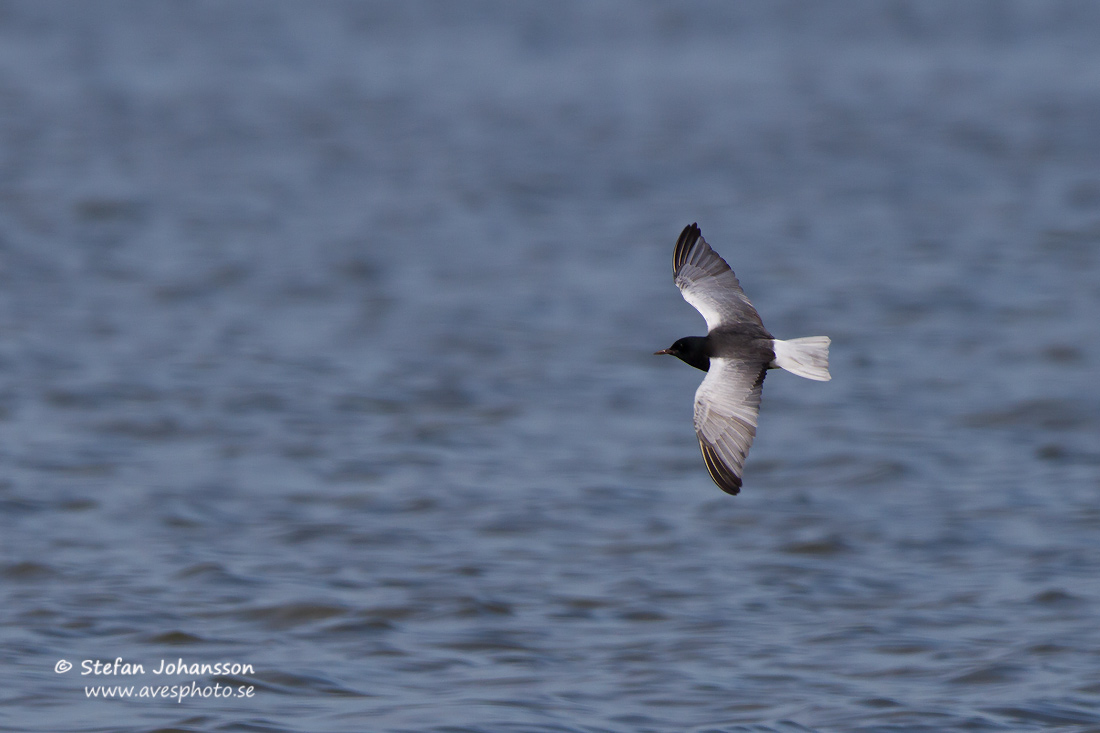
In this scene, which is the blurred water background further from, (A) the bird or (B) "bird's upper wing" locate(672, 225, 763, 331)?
(B) "bird's upper wing" locate(672, 225, 763, 331)

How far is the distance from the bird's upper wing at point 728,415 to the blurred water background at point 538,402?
131 centimetres

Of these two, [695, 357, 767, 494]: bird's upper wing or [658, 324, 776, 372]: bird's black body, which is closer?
[695, 357, 767, 494]: bird's upper wing

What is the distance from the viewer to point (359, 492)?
9641mm

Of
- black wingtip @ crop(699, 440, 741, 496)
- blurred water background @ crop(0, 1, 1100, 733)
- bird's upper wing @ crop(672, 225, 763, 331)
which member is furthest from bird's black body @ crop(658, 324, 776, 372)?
blurred water background @ crop(0, 1, 1100, 733)

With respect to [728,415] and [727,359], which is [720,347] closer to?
[727,359]

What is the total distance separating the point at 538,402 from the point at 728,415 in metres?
5.60

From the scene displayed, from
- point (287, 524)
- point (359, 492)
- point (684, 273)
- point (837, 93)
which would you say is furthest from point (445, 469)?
point (837, 93)

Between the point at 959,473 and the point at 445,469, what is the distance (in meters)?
3.26

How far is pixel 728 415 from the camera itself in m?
6.01

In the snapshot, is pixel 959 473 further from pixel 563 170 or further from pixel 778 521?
pixel 563 170

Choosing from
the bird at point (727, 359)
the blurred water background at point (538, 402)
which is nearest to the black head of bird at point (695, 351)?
the bird at point (727, 359)

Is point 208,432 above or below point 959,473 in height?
above

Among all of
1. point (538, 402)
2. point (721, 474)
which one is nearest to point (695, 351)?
point (721, 474)

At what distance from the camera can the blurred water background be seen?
7.19 metres
